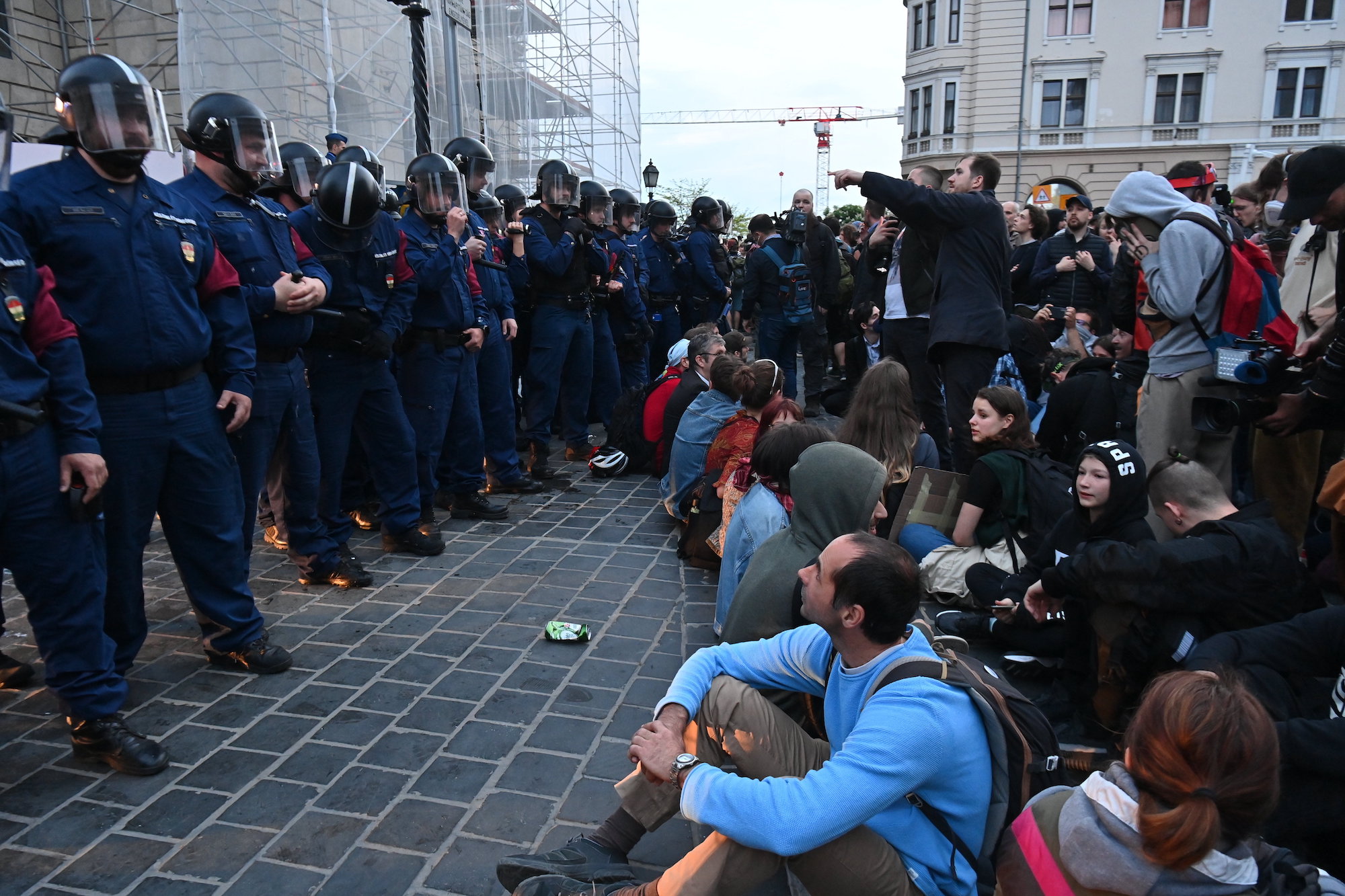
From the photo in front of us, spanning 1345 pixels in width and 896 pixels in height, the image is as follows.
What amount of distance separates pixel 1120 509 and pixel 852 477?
57.9 inches

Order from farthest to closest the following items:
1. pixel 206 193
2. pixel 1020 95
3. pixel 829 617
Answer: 1. pixel 1020 95
2. pixel 206 193
3. pixel 829 617

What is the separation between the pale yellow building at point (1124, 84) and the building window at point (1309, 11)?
0.05 meters

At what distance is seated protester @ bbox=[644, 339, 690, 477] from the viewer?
723 cm

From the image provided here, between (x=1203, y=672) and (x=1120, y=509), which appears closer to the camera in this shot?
(x=1203, y=672)

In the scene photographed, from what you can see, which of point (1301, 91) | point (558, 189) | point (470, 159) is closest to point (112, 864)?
point (470, 159)

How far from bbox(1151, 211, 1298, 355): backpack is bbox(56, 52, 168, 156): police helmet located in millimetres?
4495

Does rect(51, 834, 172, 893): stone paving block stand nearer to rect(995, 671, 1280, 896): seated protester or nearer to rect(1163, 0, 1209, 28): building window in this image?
rect(995, 671, 1280, 896): seated protester

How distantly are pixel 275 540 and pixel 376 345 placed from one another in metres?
1.60

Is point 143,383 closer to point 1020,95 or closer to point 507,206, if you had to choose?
point 507,206

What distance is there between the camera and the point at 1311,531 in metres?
5.07

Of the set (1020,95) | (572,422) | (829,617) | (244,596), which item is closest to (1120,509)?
(829,617)

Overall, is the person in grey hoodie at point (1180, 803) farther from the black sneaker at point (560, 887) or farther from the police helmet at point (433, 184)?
the police helmet at point (433, 184)

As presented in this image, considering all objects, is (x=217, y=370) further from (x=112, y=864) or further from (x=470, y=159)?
(x=470, y=159)

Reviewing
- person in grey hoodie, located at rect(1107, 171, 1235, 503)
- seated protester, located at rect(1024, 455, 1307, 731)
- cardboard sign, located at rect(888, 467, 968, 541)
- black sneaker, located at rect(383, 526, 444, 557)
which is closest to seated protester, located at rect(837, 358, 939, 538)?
cardboard sign, located at rect(888, 467, 968, 541)
